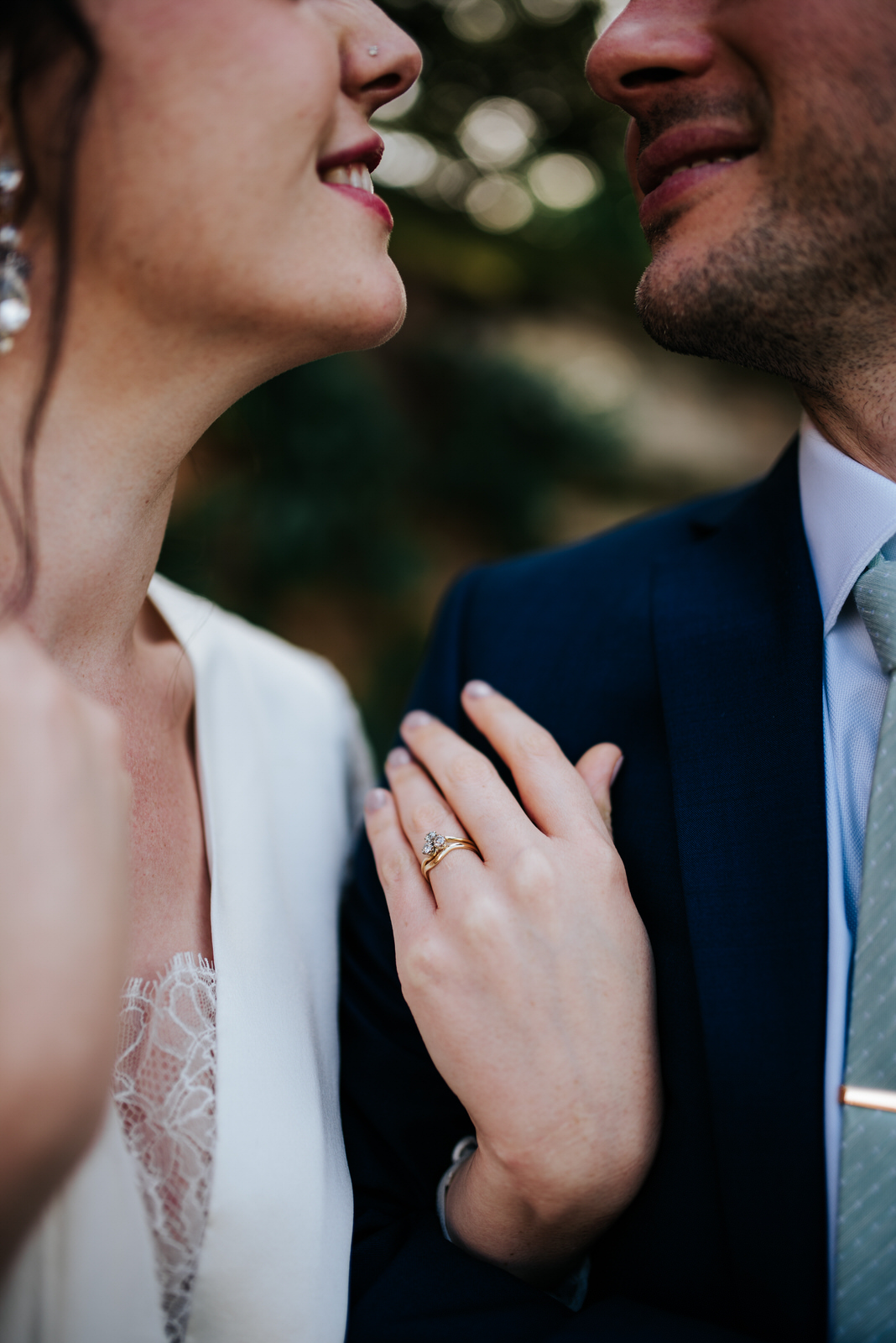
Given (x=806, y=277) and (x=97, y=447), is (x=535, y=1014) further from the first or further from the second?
(x=806, y=277)

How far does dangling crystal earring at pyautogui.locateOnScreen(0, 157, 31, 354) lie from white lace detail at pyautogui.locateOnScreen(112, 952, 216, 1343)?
968mm

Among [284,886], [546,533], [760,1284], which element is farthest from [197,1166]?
[546,533]

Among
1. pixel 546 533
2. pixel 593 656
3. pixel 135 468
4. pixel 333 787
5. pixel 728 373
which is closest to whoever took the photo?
pixel 135 468

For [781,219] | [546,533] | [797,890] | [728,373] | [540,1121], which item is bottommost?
[546,533]

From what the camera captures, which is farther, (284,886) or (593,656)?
(593,656)

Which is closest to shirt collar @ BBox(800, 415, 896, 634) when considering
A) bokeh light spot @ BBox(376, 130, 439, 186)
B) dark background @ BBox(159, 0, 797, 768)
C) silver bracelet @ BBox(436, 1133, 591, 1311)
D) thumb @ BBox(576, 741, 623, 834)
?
thumb @ BBox(576, 741, 623, 834)

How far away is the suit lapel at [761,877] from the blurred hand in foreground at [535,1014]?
12 centimetres

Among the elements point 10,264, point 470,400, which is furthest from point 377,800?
point 470,400

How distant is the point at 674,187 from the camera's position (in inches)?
66.2

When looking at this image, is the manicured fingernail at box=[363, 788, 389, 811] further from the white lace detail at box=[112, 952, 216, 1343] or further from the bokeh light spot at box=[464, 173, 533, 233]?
the bokeh light spot at box=[464, 173, 533, 233]

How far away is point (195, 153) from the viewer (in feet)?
4.10

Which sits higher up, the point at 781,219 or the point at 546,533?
the point at 781,219

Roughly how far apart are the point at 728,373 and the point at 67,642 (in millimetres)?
6670

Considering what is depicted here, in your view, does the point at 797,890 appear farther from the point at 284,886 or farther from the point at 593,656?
the point at 284,886
